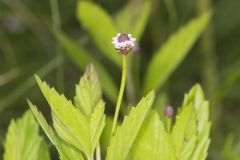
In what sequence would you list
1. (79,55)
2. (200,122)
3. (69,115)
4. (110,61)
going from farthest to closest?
(110,61) → (79,55) → (200,122) → (69,115)

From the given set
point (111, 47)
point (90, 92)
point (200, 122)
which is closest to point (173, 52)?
point (111, 47)

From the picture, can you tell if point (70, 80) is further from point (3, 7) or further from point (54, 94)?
point (54, 94)

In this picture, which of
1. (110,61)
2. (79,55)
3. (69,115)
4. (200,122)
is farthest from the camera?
(110,61)

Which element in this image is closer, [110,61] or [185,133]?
[185,133]

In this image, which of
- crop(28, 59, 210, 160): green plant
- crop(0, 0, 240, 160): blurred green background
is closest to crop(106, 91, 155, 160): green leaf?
crop(28, 59, 210, 160): green plant

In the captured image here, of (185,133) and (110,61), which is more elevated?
(110,61)

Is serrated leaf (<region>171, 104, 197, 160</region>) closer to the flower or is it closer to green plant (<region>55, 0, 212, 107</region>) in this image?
the flower

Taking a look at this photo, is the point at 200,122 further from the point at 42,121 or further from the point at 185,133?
the point at 42,121
